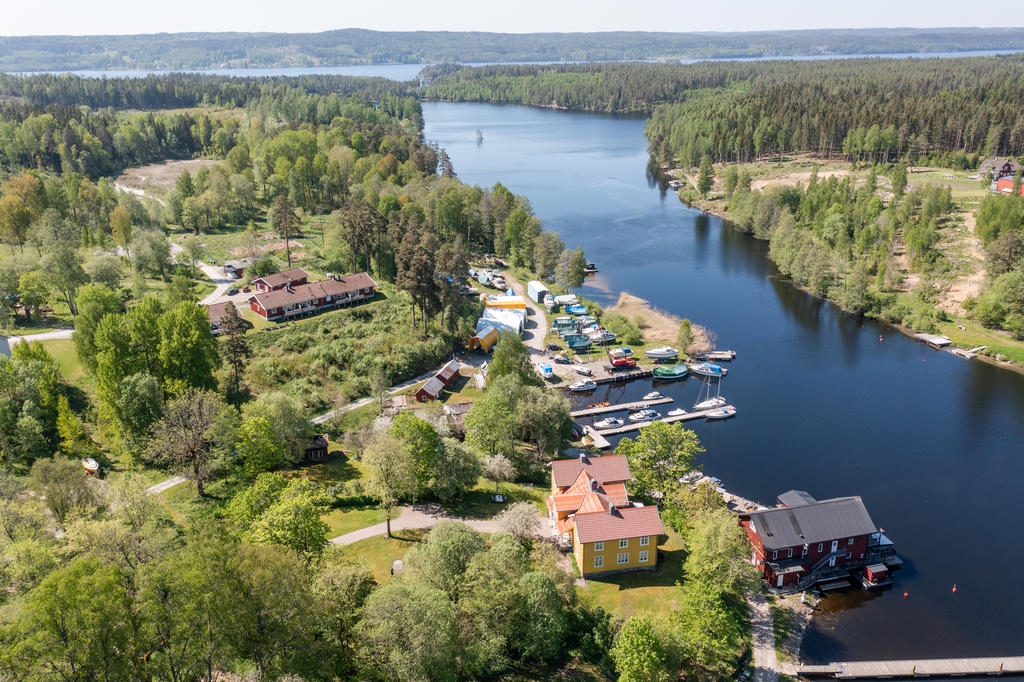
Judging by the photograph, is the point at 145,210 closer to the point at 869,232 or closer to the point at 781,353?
the point at 781,353

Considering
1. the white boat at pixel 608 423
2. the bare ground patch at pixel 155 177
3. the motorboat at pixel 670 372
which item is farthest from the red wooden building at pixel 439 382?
the bare ground patch at pixel 155 177

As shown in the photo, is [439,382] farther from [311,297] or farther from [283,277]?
[283,277]

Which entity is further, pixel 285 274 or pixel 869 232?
pixel 869 232

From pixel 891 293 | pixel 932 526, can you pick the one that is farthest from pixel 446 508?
pixel 891 293

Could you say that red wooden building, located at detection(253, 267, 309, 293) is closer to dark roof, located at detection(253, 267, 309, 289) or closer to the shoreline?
dark roof, located at detection(253, 267, 309, 289)

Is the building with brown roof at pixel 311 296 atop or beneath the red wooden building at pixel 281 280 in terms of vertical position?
beneath

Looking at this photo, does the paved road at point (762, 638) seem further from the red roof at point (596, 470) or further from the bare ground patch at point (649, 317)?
the bare ground patch at point (649, 317)

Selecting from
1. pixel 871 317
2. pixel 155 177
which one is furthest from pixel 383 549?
pixel 155 177
